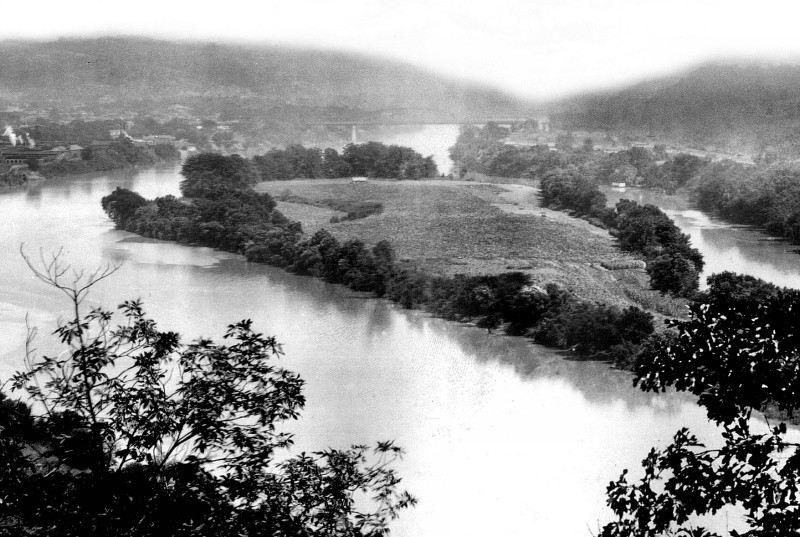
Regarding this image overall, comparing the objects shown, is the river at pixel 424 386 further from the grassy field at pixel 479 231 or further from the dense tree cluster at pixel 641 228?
the dense tree cluster at pixel 641 228

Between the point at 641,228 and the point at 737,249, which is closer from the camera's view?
the point at 641,228

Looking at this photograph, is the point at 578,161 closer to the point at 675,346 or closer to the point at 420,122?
the point at 420,122

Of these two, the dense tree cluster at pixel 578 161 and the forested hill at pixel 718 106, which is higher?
the forested hill at pixel 718 106

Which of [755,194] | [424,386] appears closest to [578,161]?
[755,194]

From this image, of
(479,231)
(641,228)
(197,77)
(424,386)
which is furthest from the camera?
(197,77)

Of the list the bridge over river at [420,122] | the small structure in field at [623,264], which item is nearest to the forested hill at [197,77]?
the bridge over river at [420,122]

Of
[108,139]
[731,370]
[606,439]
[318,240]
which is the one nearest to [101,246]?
[318,240]
